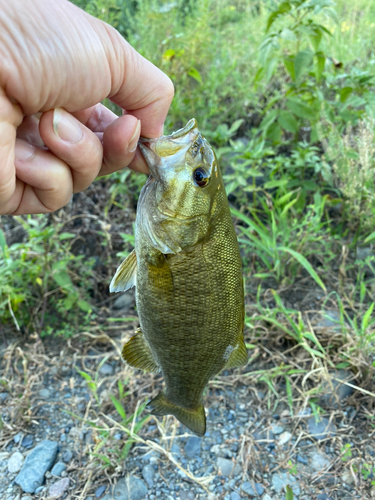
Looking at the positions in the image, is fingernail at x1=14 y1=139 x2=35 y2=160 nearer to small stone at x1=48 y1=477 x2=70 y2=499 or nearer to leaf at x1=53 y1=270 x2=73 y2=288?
leaf at x1=53 y1=270 x2=73 y2=288

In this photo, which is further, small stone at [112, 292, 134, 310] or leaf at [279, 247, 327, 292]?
small stone at [112, 292, 134, 310]

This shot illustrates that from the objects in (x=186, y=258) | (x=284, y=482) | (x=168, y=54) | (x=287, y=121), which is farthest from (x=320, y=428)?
(x=168, y=54)

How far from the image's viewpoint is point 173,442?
2.37 metres

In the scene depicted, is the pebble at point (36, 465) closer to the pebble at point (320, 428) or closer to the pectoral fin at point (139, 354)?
the pectoral fin at point (139, 354)

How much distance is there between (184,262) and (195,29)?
134 inches

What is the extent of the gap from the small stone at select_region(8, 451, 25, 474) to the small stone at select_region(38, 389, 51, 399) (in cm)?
41

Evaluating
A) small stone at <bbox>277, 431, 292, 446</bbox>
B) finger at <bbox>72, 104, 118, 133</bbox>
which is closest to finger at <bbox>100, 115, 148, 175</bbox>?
finger at <bbox>72, 104, 118, 133</bbox>

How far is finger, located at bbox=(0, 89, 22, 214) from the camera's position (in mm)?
1240

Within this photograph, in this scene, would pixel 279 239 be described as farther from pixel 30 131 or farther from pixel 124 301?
pixel 30 131

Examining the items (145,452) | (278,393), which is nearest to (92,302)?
(145,452)

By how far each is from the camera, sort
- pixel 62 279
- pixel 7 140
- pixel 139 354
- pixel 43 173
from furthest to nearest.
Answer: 1. pixel 62 279
2. pixel 139 354
3. pixel 43 173
4. pixel 7 140

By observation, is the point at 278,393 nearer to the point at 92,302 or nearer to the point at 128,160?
the point at 92,302

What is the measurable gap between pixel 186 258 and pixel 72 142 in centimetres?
64

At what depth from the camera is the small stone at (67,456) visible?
2.26 meters
